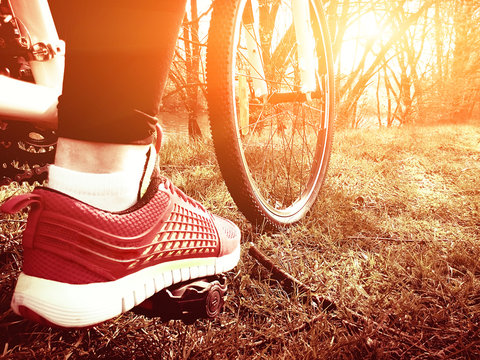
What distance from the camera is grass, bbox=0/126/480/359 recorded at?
728 millimetres

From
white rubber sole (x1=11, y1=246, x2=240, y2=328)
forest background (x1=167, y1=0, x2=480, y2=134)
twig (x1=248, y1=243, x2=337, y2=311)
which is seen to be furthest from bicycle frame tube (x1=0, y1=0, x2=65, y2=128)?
forest background (x1=167, y1=0, x2=480, y2=134)

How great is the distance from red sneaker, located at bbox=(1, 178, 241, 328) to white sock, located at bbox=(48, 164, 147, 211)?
1.1 inches

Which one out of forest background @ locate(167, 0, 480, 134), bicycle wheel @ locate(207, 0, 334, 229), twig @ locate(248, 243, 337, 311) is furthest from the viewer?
forest background @ locate(167, 0, 480, 134)

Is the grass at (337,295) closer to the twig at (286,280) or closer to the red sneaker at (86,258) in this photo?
the twig at (286,280)

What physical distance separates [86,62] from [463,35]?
1082 centimetres

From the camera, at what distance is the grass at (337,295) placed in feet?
2.39

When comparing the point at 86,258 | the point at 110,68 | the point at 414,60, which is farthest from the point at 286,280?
the point at 414,60

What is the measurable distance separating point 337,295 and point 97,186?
715 millimetres

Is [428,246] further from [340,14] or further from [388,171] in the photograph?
[340,14]

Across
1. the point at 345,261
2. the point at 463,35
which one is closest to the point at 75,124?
the point at 345,261

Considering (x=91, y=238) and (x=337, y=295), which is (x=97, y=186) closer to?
(x=91, y=238)

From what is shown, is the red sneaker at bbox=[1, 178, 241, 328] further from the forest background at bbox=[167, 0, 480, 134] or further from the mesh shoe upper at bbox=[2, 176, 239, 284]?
the forest background at bbox=[167, 0, 480, 134]

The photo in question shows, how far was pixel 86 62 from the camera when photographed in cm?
62

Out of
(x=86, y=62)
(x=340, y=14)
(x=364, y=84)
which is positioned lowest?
(x=86, y=62)
